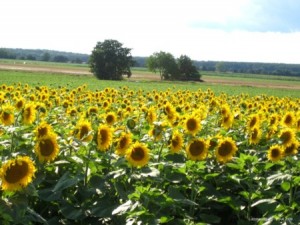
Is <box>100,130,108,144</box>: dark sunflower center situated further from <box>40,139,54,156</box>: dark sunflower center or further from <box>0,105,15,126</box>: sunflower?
<box>0,105,15,126</box>: sunflower

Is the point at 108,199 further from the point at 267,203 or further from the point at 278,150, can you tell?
the point at 278,150

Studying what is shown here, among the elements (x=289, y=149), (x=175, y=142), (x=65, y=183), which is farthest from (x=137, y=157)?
(x=289, y=149)

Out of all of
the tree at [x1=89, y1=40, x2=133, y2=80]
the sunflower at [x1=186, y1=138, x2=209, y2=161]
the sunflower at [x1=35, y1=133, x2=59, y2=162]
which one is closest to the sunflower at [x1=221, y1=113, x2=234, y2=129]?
the sunflower at [x1=186, y1=138, x2=209, y2=161]

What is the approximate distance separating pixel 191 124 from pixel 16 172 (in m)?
2.78

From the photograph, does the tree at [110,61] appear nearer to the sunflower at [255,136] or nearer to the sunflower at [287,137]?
the sunflower at [255,136]

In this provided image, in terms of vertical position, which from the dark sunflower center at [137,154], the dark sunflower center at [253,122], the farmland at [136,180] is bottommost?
the farmland at [136,180]

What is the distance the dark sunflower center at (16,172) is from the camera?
2.99 m

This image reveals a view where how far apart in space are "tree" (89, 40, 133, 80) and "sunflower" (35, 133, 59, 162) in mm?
71733

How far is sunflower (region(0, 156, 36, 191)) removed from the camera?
2.99 metres

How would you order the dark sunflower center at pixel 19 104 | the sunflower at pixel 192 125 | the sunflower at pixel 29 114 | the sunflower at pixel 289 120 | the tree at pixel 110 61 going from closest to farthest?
1. the sunflower at pixel 192 125
2. the sunflower at pixel 29 114
3. the sunflower at pixel 289 120
4. the dark sunflower center at pixel 19 104
5. the tree at pixel 110 61

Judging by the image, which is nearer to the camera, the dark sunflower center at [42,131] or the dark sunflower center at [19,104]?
the dark sunflower center at [42,131]

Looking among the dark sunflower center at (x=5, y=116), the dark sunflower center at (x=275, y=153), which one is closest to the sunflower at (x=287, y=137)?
the dark sunflower center at (x=275, y=153)

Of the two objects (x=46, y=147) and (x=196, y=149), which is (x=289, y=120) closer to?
(x=196, y=149)

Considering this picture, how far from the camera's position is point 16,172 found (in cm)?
302
